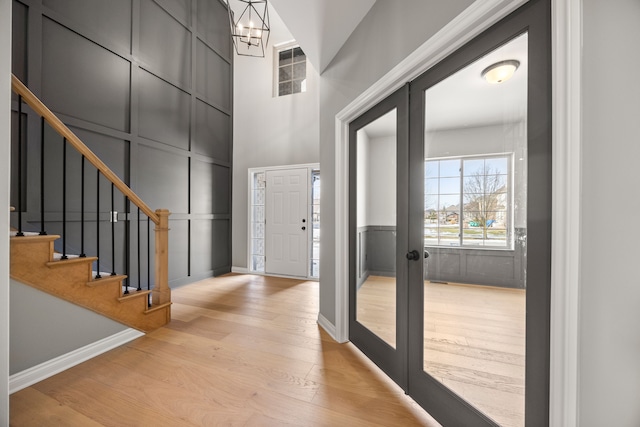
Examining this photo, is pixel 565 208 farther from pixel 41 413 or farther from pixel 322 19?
pixel 41 413

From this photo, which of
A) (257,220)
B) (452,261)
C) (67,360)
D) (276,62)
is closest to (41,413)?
(67,360)

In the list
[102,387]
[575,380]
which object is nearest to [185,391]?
[102,387]

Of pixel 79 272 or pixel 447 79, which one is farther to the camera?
pixel 79 272

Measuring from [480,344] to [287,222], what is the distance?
3.83 metres

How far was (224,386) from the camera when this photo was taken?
1656 mm

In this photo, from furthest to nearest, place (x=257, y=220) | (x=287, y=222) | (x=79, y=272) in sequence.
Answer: (x=257, y=220)
(x=287, y=222)
(x=79, y=272)

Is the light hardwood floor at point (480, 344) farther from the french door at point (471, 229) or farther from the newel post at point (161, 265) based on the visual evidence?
the newel post at point (161, 265)

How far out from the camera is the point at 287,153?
4789 mm

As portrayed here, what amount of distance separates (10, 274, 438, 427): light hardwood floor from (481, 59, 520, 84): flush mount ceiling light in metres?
1.73

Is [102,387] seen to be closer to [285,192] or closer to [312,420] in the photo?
[312,420]

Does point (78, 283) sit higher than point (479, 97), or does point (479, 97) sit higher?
point (479, 97)

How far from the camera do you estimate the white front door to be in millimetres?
4645

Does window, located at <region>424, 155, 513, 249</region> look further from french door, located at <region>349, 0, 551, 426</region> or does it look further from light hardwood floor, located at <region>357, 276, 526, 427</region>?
light hardwood floor, located at <region>357, 276, 526, 427</region>

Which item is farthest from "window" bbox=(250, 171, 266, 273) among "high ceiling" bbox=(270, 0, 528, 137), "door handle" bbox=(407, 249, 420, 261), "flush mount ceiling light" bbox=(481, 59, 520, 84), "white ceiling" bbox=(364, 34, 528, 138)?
"flush mount ceiling light" bbox=(481, 59, 520, 84)
